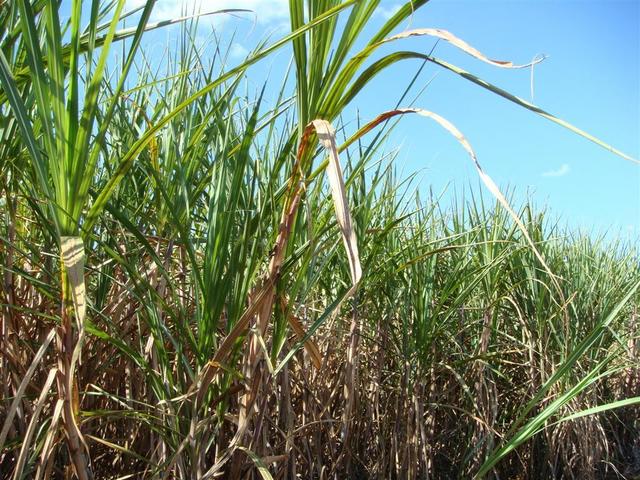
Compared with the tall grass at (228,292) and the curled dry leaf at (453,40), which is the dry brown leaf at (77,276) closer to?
the tall grass at (228,292)

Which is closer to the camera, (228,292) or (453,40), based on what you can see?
(453,40)

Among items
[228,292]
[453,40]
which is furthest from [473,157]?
[228,292]

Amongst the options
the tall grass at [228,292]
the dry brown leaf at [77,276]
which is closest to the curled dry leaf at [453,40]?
the tall grass at [228,292]

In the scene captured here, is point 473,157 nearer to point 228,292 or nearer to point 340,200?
point 340,200

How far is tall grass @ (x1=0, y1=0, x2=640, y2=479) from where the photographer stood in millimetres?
1023

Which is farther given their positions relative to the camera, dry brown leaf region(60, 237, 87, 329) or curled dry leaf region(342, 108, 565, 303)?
dry brown leaf region(60, 237, 87, 329)

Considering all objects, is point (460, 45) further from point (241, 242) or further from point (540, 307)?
point (540, 307)

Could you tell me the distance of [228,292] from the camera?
4.14ft

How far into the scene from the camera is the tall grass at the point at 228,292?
1023 mm

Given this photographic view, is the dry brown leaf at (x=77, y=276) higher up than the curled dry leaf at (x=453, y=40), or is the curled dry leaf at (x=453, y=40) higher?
the curled dry leaf at (x=453, y=40)

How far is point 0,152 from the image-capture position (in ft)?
4.28

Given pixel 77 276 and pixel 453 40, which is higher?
pixel 453 40

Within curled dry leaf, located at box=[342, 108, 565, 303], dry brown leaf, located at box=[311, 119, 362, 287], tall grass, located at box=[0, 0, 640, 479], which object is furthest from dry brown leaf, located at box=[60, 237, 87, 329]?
curled dry leaf, located at box=[342, 108, 565, 303]

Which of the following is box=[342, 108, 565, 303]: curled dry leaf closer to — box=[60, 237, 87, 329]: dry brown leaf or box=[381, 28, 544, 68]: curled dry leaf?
box=[381, 28, 544, 68]: curled dry leaf
